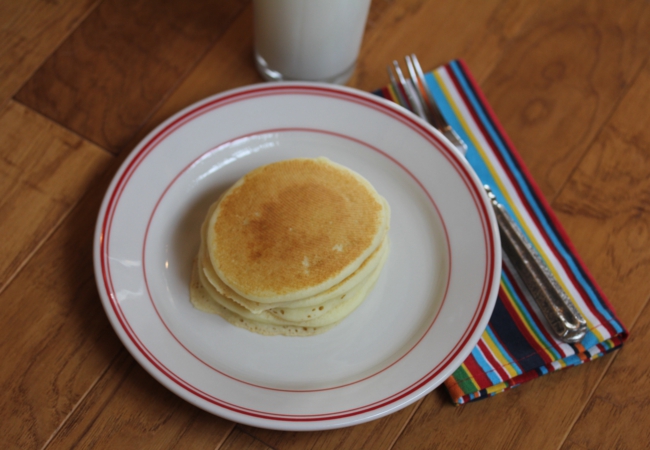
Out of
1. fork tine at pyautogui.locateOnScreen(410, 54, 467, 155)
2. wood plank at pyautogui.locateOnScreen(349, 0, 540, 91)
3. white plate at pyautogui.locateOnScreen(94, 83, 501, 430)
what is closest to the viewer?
white plate at pyautogui.locateOnScreen(94, 83, 501, 430)

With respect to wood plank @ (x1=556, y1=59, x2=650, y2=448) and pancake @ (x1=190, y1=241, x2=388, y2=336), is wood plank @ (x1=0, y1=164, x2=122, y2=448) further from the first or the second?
wood plank @ (x1=556, y1=59, x2=650, y2=448)

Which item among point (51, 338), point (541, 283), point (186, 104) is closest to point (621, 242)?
point (541, 283)

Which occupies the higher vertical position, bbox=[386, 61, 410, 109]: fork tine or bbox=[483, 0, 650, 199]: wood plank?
bbox=[483, 0, 650, 199]: wood plank

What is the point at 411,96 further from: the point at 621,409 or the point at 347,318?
the point at 621,409

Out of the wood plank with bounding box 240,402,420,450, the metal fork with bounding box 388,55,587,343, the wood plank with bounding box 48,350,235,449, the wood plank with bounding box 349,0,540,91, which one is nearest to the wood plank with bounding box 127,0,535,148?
the wood plank with bounding box 349,0,540,91

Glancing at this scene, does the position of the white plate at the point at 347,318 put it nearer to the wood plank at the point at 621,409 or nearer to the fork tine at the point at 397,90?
the fork tine at the point at 397,90
